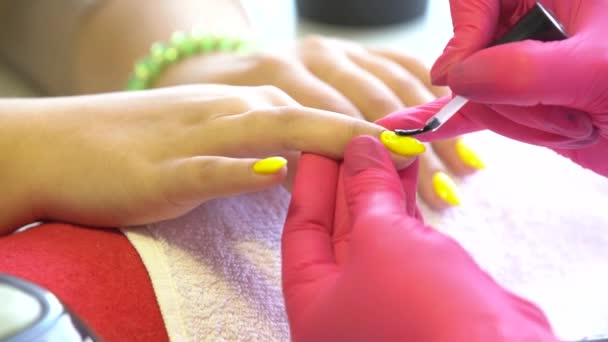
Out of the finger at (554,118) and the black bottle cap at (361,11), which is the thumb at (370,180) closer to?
the finger at (554,118)

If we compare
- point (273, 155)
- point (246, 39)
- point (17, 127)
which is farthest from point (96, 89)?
point (273, 155)

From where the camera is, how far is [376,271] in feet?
1.08

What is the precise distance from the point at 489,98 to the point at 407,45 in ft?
2.38

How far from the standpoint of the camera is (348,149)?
44 cm

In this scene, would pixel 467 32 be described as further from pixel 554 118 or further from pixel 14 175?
pixel 14 175

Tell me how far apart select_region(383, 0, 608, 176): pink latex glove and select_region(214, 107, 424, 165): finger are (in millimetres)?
49

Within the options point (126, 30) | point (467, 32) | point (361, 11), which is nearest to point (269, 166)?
point (467, 32)

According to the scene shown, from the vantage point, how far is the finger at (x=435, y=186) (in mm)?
590

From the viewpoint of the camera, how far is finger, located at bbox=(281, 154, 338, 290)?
391mm

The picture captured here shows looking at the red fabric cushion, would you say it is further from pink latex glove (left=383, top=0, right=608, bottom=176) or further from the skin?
pink latex glove (left=383, top=0, right=608, bottom=176)

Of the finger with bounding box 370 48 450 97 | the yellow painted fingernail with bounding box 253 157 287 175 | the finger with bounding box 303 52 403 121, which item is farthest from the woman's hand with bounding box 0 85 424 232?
the finger with bounding box 370 48 450 97

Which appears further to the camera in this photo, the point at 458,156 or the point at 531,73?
the point at 458,156

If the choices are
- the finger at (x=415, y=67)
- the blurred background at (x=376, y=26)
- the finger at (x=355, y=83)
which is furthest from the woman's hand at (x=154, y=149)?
the blurred background at (x=376, y=26)

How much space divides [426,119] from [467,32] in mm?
71
